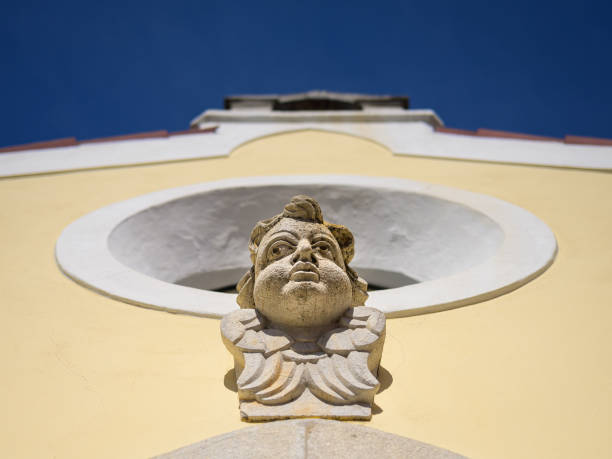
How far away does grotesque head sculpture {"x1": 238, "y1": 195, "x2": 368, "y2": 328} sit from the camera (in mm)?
2082

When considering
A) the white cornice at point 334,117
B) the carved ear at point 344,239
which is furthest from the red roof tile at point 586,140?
the carved ear at point 344,239

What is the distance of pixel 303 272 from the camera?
2.06m

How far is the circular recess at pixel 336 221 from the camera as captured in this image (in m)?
3.06

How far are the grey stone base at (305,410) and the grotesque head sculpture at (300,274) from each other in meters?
0.32

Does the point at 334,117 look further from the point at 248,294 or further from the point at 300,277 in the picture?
the point at 300,277

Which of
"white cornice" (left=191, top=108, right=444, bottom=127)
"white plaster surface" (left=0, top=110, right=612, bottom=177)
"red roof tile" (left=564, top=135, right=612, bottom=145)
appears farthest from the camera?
"white cornice" (left=191, top=108, right=444, bottom=127)

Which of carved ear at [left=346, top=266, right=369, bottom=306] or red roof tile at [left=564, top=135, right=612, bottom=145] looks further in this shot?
red roof tile at [left=564, top=135, right=612, bottom=145]

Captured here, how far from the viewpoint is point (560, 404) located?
2.12 meters

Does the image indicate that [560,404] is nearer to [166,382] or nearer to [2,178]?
[166,382]

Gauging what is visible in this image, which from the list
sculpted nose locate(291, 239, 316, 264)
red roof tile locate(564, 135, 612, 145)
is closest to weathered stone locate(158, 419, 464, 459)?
sculpted nose locate(291, 239, 316, 264)

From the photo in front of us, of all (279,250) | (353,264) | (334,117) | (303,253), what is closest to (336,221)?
(353,264)

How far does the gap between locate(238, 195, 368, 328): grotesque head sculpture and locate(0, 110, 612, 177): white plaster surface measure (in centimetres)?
418

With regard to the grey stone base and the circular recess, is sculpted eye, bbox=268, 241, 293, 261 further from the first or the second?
the circular recess

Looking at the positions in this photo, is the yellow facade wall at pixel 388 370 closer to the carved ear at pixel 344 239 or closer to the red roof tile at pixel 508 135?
the carved ear at pixel 344 239
